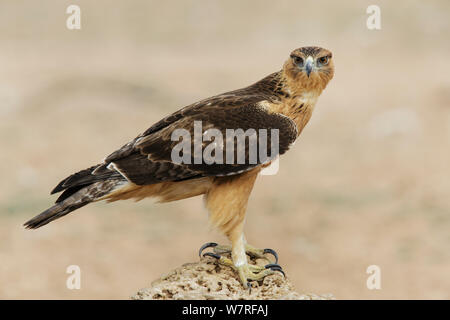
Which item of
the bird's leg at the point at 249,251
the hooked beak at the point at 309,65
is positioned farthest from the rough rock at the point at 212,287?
the hooked beak at the point at 309,65

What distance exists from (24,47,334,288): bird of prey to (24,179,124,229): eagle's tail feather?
0.04 ft

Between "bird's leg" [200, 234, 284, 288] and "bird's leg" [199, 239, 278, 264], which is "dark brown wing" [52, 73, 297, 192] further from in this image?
"bird's leg" [199, 239, 278, 264]

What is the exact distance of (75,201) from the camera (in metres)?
7.78

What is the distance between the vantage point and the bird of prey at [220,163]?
7992 mm

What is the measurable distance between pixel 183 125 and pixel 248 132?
79 centimetres

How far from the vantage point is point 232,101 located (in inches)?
332

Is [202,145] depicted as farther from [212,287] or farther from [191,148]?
[212,287]

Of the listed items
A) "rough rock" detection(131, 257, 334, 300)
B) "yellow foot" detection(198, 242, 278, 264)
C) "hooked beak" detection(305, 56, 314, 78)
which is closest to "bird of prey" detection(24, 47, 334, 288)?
"hooked beak" detection(305, 56, 314, 78)

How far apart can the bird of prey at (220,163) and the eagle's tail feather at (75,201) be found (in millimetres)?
11

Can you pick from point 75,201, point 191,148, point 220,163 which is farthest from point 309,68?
point 75,201

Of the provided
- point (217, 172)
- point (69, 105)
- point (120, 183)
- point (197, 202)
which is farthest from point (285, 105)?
point (69, 105)

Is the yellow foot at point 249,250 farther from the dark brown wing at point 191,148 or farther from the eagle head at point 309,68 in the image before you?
the eagle head at point 309,68

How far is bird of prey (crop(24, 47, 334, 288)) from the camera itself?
799 centimetres

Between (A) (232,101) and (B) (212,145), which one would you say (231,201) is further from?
(A) (232,101)
